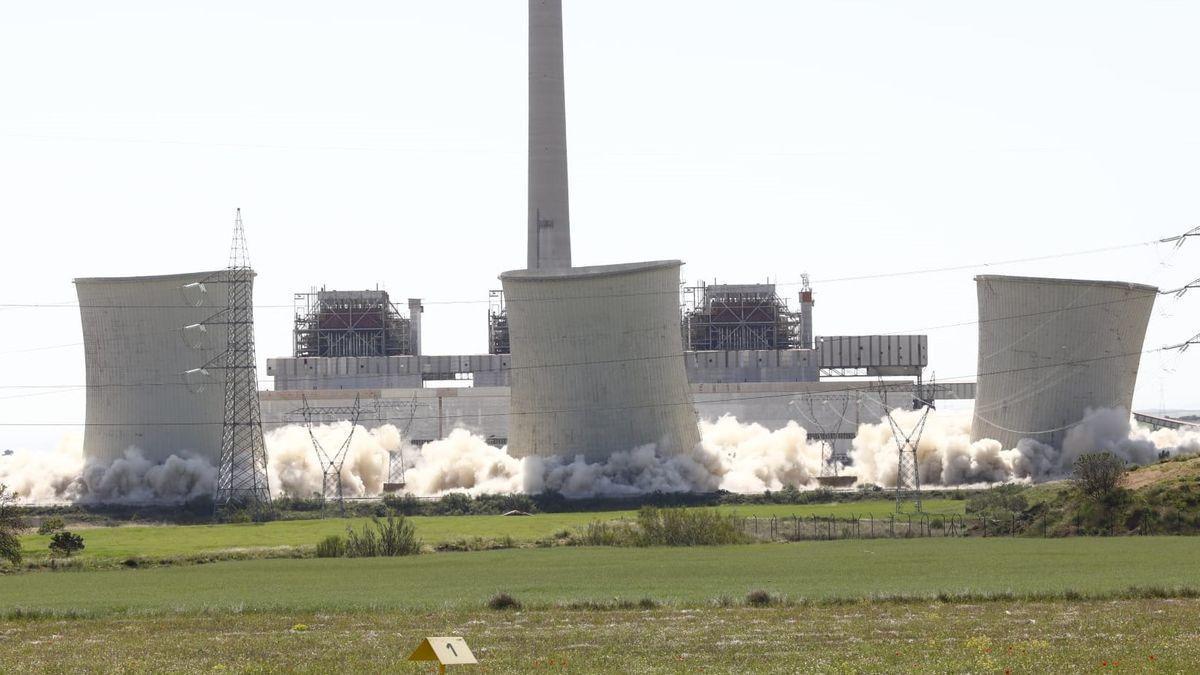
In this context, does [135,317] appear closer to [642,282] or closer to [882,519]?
[642,282]

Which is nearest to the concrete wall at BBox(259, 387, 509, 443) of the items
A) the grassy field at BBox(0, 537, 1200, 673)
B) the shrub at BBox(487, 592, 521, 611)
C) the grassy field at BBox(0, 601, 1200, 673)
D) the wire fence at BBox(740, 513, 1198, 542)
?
the wire fence at BBox(740, 513, 1198, 542)

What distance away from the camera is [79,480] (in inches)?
3369

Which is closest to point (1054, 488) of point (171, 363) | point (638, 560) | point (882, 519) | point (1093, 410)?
point (882, 519)

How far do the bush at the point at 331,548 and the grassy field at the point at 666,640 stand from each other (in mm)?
20602

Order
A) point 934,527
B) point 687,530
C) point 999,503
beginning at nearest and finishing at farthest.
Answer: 1. point 687,530
2. point 934,527
3. point 999,503

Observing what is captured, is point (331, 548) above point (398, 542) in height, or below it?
below

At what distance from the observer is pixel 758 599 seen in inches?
1208

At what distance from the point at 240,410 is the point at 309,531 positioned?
1573 cm

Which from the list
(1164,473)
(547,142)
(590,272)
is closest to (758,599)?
(1164,473)

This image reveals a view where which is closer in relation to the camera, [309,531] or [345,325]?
[309,531]

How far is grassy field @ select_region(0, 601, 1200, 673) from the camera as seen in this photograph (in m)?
21.6

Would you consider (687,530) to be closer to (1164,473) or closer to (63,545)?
(1164,473)

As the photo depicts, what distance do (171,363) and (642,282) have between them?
2247 cm

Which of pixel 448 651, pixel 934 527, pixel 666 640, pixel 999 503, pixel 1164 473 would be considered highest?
pixel 448 651
